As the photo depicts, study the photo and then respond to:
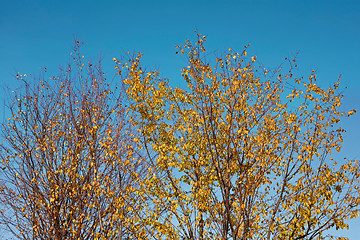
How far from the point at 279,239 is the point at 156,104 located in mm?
5281

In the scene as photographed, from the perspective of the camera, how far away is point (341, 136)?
9.79 m

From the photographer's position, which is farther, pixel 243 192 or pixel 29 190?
pixel 29 190

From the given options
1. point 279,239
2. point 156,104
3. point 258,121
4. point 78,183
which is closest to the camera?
point 279,239

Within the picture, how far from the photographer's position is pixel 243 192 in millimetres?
9648

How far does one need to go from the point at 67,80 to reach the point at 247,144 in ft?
27.3

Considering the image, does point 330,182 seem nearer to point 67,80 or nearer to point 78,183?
point 78,183

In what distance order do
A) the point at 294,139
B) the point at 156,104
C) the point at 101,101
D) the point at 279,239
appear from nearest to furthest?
the point at 279,239
the point at 294,139
the point at 156,104
the point at 101,101

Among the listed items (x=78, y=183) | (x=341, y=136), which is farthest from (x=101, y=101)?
(x=341, y=136)

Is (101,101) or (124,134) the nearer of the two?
(124,134)

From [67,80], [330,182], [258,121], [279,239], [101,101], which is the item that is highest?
[67,80]

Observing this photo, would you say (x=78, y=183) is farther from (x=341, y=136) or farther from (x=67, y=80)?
(x=341, y=136)

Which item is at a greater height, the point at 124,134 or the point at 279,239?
the point at 124,134

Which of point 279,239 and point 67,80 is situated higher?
point 67,80

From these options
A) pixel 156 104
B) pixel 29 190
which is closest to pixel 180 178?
pixel 156 104
